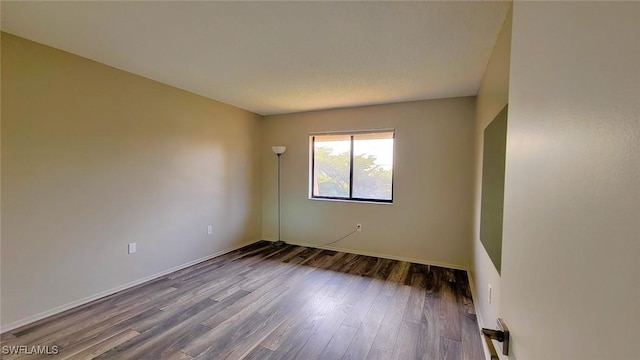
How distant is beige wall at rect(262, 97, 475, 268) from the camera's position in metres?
3.55

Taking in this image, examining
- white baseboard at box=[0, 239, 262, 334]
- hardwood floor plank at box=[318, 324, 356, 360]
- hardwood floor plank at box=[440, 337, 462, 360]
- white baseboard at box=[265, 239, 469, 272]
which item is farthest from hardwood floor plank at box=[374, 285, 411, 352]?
white baseboard at box=[0, 239, 262, 334]

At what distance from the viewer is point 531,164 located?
636 mm

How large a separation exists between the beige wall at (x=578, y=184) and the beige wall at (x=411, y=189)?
10.2ft

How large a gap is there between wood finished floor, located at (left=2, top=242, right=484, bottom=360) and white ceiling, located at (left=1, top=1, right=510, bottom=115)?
2.32m

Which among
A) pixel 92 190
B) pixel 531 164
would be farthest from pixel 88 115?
pixel 531 164

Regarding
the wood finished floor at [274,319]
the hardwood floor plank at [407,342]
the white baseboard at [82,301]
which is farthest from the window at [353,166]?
the white baseboard at [82,301]

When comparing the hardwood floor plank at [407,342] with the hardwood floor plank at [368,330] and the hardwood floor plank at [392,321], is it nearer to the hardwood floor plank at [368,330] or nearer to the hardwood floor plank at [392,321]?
the hardwood floor plank at [392,321]

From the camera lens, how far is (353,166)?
4.27 meters

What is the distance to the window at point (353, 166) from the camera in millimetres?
4043

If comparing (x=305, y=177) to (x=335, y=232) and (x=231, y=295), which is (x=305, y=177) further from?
(x=231, y=295)

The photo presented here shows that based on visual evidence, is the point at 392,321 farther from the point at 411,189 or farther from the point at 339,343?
the point at 411,189

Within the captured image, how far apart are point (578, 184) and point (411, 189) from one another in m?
3.52

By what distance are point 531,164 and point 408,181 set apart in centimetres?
329

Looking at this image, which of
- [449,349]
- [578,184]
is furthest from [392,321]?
[578,184]
